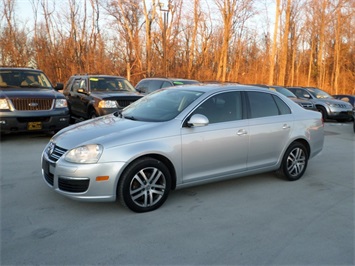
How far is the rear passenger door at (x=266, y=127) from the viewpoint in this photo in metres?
4.80

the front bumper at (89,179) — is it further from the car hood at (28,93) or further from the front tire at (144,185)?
the car hood at (28,93)

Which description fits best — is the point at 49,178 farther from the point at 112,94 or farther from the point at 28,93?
the point at 112,94

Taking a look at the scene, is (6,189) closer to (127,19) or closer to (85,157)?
(85,157)

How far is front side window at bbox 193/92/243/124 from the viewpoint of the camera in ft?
14.6

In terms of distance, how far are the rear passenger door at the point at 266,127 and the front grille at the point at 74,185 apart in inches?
93.5

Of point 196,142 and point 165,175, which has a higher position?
point 196,142

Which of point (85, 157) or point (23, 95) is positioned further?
point (23, 95)

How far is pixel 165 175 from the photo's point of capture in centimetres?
401

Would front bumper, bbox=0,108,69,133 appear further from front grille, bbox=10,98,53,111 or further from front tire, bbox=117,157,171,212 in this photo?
front tire, bbox=117,157,171,212

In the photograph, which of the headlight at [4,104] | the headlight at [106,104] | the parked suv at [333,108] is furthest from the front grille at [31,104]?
the parked suv at [333,108]

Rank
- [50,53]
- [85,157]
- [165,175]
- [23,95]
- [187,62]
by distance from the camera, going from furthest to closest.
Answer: [187,62], [50,53], [23,95], [165,175], [85,157]

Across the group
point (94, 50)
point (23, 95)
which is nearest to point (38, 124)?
point (23, 95)

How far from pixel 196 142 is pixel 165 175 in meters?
0.60

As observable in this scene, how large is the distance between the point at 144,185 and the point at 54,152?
1.21 meters
